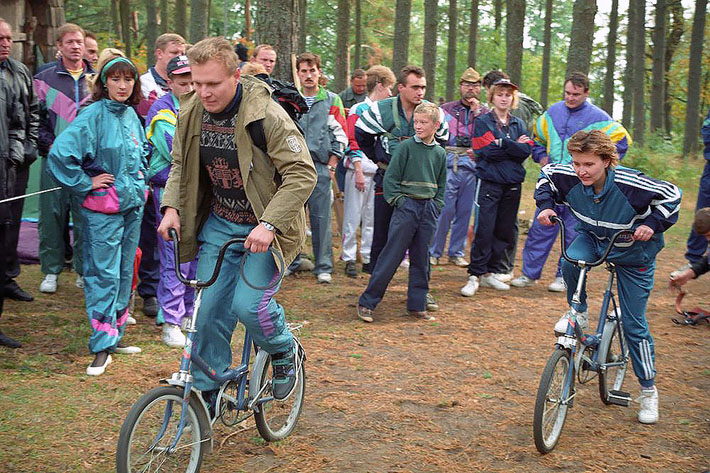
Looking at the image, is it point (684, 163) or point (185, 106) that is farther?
point (684, 163)

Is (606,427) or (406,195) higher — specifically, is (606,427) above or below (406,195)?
below

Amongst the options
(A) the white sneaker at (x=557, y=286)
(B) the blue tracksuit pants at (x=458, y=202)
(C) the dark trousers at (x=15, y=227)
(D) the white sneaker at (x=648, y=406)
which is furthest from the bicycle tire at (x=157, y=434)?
(B) the blue tracksuit pants at (x=458, y=202)

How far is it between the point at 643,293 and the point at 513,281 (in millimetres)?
4578

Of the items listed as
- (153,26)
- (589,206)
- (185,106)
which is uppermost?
(153,26)

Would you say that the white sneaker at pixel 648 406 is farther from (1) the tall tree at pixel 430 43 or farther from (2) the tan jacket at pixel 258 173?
(1) the tall tree at pixel 430 43

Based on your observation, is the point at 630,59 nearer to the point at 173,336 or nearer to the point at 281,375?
the point at 173,336

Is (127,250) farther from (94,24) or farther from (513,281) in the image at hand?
(94,24)

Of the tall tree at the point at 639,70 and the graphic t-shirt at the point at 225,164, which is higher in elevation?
the tall tree at the point at 639,70

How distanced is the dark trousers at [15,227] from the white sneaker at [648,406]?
19.1ft

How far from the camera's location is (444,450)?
4.95 metres

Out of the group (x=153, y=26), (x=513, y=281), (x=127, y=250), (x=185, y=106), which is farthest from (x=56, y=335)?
(x=153, y=26)

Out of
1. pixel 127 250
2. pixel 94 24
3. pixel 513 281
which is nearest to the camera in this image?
pixel 127 250

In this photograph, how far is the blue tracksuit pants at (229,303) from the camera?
14.1 ft

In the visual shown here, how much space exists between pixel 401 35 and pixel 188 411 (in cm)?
1538
